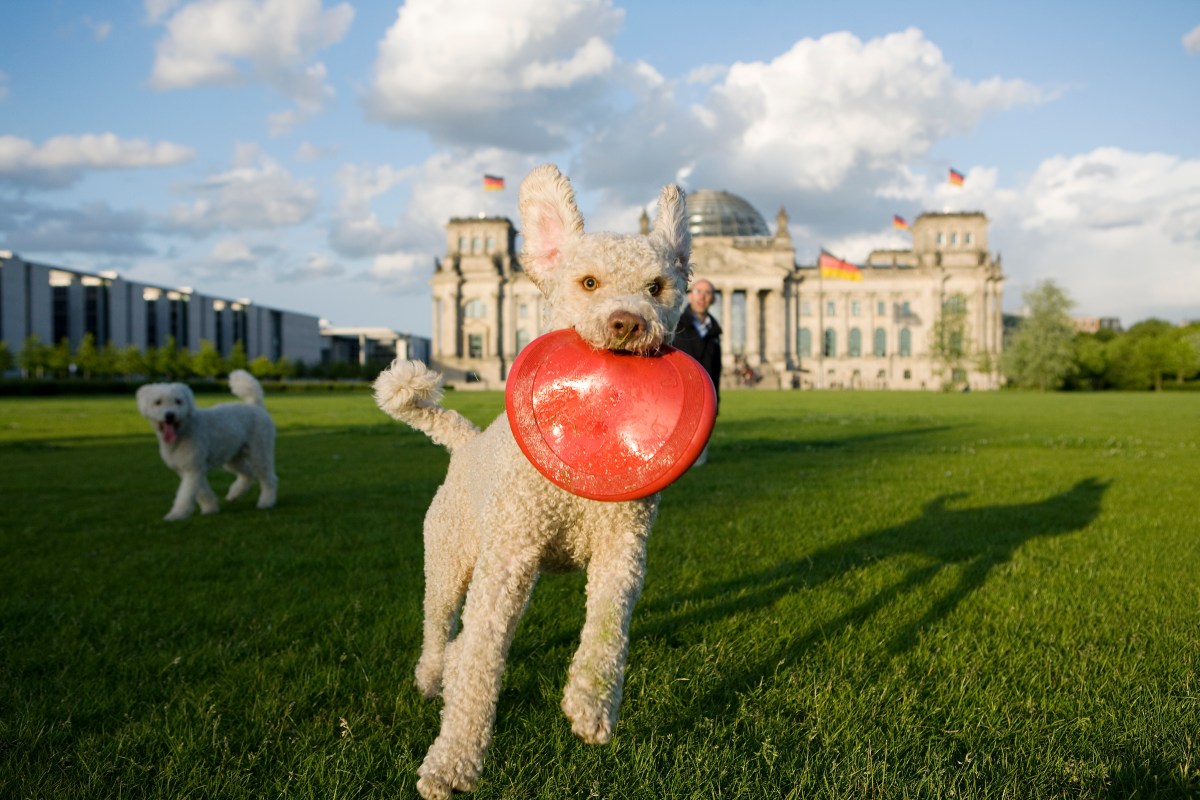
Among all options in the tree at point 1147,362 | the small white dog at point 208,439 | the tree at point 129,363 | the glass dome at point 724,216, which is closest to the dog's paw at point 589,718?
the small white dog at point 208,439

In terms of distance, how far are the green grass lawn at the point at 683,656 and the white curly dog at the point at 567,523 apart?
263 millimetres

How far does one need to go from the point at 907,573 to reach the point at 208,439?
7.11 m

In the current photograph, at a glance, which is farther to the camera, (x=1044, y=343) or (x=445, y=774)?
(x=1044, y=343)

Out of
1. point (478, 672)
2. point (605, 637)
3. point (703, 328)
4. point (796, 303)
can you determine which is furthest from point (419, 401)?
point (796, 303)

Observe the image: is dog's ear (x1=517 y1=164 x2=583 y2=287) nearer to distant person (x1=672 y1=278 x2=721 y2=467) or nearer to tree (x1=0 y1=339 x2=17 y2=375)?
distant person (x1=672 y1=278 x2=721 y2=467)

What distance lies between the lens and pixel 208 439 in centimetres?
857

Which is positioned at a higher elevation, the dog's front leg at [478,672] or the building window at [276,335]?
the building window at [276,335]

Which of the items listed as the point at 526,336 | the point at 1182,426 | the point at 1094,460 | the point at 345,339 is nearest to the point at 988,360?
the point at 526,336

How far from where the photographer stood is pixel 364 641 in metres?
4.12

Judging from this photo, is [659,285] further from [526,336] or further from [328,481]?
[526,336]

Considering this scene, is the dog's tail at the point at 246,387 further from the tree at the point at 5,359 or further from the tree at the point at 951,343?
the tree at the point at 951,343

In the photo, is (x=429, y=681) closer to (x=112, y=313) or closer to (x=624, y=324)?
(x=624, y=324)

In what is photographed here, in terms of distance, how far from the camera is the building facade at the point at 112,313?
67125mm

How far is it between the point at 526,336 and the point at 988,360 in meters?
47.5
